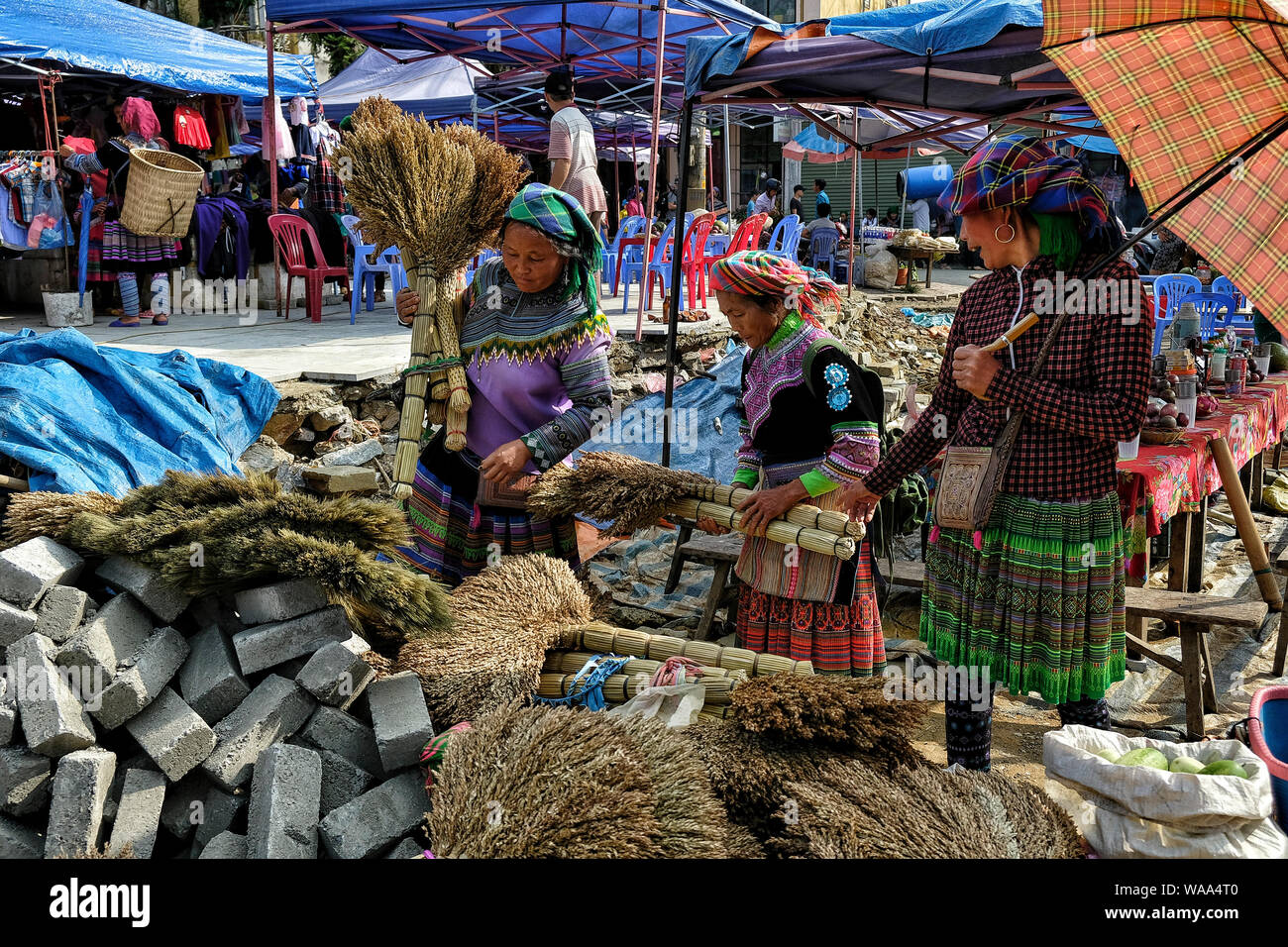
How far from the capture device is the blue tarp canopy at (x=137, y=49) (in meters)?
8.48

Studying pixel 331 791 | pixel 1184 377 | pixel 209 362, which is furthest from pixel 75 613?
pixel 1184 377

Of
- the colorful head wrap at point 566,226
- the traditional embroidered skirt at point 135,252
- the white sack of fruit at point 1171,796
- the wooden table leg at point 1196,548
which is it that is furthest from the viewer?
the traditional embroidered skirt at point 135,252

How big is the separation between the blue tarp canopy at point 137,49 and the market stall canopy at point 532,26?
55.6 inches

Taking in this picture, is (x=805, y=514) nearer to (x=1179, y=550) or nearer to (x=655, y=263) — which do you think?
(x=1179, y=550)

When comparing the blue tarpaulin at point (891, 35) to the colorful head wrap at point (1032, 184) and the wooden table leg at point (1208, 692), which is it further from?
the wooden table leg at point (1208, 692)

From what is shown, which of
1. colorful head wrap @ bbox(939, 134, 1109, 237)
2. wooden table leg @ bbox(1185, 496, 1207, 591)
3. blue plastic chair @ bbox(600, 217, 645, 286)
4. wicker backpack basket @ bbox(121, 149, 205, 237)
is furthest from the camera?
blue plastic chair @ bbox(600, 217, 645, 286)

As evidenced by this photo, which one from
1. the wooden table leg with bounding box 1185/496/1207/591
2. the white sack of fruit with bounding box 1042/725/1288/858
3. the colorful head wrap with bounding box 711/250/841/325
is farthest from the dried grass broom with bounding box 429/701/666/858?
the wooden table leg with bounding box 1185/496/1207/591

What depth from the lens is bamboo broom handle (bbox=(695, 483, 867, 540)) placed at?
269 centimetres

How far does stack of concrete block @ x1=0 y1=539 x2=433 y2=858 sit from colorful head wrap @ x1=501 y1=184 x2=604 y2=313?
123 centimetres

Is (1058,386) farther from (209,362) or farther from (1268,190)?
(209,362)

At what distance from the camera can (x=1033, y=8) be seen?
14.5 ft

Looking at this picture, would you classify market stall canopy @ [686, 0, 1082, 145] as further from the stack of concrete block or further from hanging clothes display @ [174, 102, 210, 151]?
hanging clothes display @ [174, 102, 210, 151]

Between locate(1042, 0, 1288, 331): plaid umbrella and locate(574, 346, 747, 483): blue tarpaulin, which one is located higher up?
locate(1042, 0, 1288, 331): plaid umbrella

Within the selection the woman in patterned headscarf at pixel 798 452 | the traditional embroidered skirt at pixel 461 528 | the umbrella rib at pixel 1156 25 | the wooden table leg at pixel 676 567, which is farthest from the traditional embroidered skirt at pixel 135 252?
the umbrella rib at pixel 1156 25
